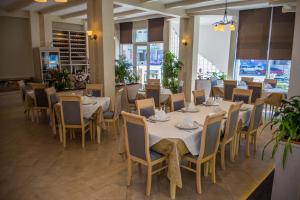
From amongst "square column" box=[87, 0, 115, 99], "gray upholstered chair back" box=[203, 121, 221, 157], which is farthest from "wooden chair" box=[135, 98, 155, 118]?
"square column" box=[87, 0, 115, 99]

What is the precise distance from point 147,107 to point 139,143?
3.44 feet

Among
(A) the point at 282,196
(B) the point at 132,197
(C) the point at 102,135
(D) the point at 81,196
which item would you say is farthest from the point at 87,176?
(A) the point at 282,196

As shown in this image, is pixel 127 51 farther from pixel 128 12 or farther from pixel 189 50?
pixel 189 50

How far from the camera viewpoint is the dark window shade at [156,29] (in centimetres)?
1029

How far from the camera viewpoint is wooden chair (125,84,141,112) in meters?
6.40

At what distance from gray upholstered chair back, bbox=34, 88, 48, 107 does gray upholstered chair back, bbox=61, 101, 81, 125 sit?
1.95 m

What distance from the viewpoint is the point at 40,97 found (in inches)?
238

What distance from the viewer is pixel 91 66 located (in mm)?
6594

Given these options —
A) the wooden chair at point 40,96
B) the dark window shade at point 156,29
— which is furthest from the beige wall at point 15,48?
the dark window shade at point 156,29

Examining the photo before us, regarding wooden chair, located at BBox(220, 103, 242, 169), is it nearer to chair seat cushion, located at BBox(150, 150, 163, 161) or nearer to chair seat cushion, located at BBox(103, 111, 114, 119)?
chair seat cushion, located at BBox(150, 150, 163, 161)

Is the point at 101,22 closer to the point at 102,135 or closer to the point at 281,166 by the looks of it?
the point at 102,135

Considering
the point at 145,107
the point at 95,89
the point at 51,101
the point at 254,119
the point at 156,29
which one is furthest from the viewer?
the point at 156,29

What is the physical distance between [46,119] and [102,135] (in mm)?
2214

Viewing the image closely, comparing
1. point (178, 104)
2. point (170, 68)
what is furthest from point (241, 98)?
→ point (170, 68)
